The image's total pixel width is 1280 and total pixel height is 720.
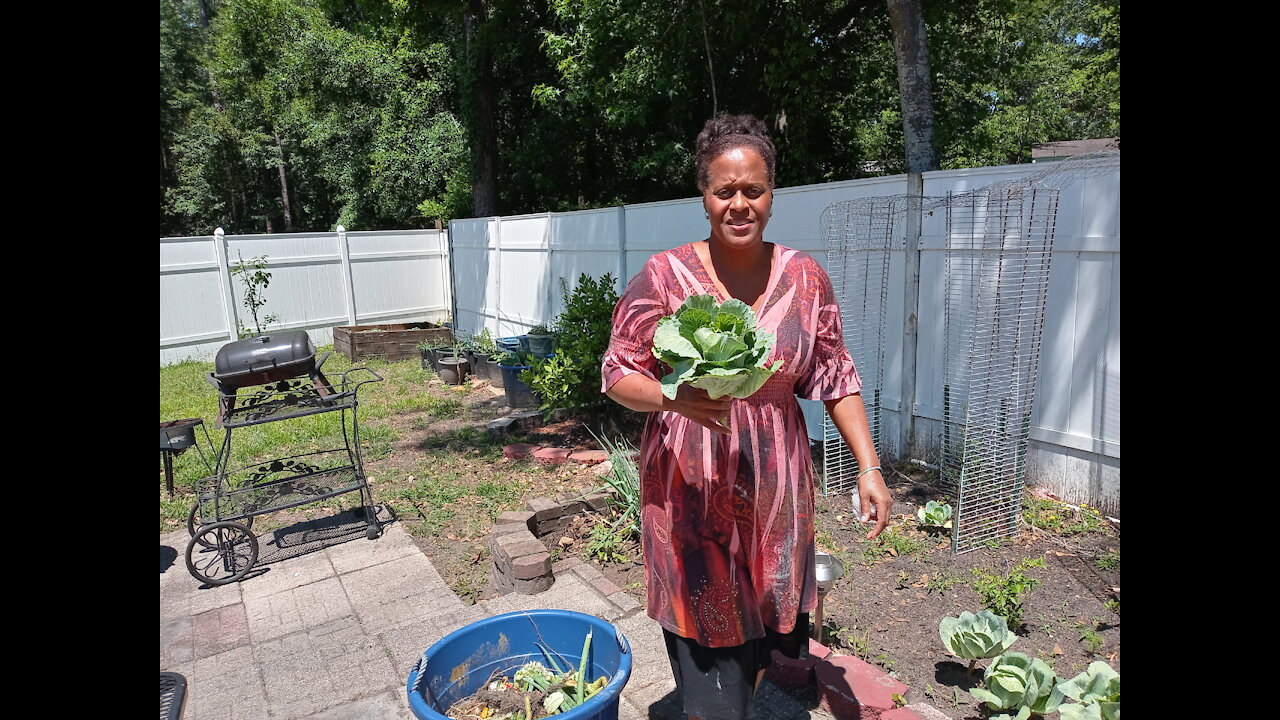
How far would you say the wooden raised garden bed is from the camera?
1155 centimetres

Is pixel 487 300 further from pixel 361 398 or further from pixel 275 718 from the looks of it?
pixel 275 718

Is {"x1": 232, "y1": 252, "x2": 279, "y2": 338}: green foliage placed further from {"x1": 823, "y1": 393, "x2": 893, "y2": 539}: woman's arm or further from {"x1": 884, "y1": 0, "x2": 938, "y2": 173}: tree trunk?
{"x1": 823, "y1": 393, "x2": 893, "y2": 539}: woman's arm

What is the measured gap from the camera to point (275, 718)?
2994mm

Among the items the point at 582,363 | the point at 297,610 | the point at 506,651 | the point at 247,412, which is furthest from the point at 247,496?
the point at 506,651

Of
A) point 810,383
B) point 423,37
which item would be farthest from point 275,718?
point 423,37

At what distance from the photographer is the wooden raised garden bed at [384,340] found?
37.9ft

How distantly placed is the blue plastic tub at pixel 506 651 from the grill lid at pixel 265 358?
2602 millimetres

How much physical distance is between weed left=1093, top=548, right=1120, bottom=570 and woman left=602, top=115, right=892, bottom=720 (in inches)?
91.8

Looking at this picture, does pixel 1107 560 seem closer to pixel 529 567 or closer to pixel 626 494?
pixel 626 494

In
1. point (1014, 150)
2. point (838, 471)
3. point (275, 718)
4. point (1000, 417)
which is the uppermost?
point (1014, 150)

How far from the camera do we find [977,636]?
109 inches

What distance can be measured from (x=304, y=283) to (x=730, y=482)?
12.5 m

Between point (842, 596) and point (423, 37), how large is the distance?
1421cm

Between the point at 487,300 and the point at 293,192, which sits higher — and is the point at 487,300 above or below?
below
